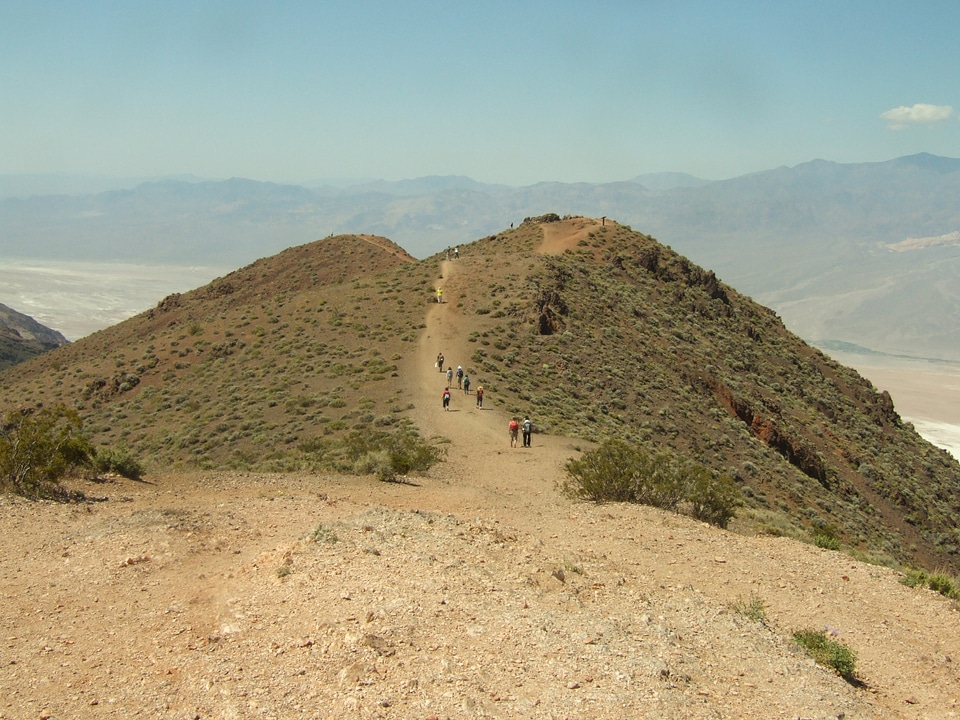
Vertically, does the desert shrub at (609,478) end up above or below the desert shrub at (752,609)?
above

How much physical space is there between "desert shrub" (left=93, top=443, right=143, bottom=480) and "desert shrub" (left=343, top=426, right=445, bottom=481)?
4825mm

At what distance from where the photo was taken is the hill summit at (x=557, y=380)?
90.2 ft

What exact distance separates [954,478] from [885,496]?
34.4ft

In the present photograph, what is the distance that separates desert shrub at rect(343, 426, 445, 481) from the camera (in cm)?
1855

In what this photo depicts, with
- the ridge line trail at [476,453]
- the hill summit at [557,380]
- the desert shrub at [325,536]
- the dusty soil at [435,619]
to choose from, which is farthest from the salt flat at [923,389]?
the desert shrub at [325,536]

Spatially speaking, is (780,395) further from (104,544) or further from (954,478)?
(104,544)

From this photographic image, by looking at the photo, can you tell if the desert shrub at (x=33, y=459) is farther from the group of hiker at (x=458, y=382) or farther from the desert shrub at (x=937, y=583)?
the desert shrub at (x=937, y=583)

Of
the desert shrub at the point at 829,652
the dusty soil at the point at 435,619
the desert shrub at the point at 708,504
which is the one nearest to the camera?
the dusty soil at the point at 435,619

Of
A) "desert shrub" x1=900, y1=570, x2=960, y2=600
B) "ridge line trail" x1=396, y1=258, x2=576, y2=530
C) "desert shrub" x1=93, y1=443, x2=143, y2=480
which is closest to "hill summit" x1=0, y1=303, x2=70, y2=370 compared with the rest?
"ridge line trail" x1=396, y1=258, x2=576, y2=530

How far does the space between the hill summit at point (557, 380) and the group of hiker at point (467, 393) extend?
2.64 feet

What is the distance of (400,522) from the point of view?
12.0 metres

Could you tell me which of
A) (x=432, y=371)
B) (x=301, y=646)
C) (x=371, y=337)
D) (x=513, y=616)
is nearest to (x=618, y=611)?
(x=513, y=616)

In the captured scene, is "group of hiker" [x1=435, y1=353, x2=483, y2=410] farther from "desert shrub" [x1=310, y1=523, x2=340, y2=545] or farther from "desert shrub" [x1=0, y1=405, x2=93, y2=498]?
"desert shrub" [x1=310, y1=523, x2=340, y2=545]

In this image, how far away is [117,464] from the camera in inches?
681
